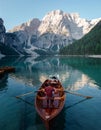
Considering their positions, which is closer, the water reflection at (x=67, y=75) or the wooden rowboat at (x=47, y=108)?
the wooden rowboat at (x=47, y=108)

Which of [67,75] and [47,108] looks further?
[67,75]

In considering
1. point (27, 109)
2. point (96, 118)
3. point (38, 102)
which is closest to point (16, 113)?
point (27, 109)

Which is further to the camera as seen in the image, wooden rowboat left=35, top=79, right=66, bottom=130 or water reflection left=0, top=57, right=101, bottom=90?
water reflection left=0, top=57, right=101, bottom=90

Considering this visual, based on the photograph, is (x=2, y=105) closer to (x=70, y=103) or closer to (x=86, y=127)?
(x=70, y=103)

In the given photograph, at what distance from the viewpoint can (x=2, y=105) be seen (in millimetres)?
35625

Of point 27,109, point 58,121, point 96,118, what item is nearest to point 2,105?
point 27,109

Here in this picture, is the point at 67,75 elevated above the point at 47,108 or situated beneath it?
situated beneath

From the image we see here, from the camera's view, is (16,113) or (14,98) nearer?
(16,113)

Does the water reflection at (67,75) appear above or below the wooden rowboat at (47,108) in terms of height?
below

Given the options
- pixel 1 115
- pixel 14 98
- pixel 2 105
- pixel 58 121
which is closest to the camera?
pixel 58 121

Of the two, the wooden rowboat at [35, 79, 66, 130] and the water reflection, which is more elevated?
the wooden rowboat at [35, 79, 66, 130]

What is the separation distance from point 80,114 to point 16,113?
28.8 feet

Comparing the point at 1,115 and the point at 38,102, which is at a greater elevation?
the point at 38,102

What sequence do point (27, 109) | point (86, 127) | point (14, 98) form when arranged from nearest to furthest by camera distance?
point (86, 127) < point (27, 109) < point (14, 98)
